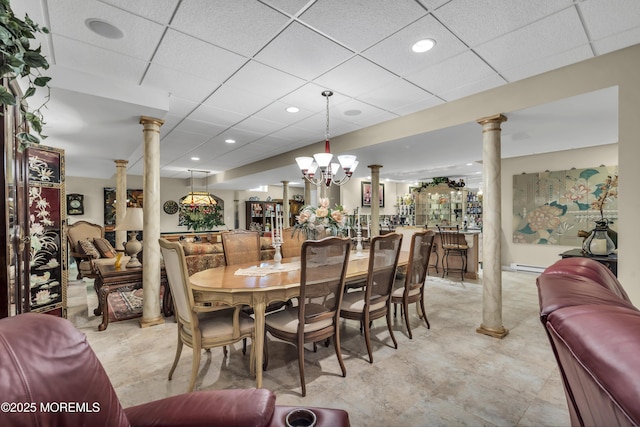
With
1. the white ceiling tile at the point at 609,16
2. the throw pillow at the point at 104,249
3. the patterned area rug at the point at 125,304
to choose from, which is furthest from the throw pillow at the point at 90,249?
the white ceiling tile at the point at 609,16

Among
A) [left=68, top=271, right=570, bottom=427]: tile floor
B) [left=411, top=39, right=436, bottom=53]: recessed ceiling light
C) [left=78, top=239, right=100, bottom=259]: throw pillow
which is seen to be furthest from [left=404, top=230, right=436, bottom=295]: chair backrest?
[left=78, top=239, right=100, bottom=259]: throw pillow

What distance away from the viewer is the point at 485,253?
323cm

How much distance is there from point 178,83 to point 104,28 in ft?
2.84

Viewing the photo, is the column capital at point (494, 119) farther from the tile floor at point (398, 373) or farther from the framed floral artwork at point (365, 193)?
the framed floral artwork at point (365, 193)

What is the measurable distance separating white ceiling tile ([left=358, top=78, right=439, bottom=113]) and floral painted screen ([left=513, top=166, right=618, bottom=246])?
399 cm

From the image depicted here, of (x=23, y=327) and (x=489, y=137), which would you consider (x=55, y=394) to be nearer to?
(x=23, y=327)

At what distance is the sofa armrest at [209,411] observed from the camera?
96cm

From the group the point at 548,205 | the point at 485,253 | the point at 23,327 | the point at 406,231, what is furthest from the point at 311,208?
the point at 548,205

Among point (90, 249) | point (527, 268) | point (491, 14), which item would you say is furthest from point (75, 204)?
point (527, 268)

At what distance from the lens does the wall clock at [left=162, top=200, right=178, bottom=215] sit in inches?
388

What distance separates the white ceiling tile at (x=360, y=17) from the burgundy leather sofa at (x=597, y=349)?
72.2 inches

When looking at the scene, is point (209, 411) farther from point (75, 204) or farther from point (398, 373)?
point (75, 204)

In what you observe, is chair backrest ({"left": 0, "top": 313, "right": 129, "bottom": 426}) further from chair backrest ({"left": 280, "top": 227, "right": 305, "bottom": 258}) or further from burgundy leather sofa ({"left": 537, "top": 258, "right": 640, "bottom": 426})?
chair backrest ({"left": 280, "top": 227, "right": 305, "bottom": 258})

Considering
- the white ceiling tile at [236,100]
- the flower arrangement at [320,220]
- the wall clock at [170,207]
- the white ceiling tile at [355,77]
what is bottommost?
the flower arrangement at [320,220]
